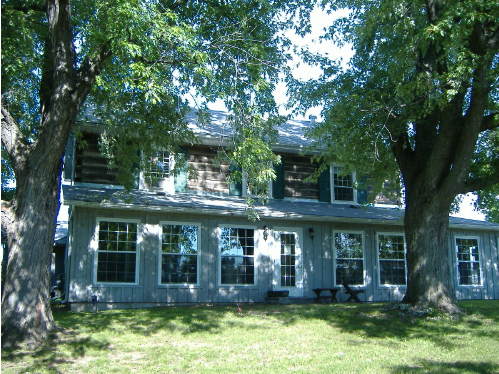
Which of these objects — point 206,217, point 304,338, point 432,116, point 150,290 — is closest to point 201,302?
point 150,290

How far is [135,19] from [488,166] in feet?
30.5

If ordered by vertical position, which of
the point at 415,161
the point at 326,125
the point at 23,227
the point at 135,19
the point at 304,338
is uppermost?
the point at 135,19

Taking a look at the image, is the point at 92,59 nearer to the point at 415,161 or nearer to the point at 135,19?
the point at 135,19

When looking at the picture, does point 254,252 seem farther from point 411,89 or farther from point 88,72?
point 88,72

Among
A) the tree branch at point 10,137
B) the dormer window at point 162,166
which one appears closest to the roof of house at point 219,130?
the dormer window at point 162,166

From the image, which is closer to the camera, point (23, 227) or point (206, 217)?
point (23, 227)

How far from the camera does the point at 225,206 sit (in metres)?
14.7

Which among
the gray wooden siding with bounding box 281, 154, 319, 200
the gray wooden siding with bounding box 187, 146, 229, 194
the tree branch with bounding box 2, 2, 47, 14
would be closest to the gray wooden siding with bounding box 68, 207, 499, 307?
the gray wooden siding with bounding box 281, 154, 319, 200

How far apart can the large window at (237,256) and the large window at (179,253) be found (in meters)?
0.86

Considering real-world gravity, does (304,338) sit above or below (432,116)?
below

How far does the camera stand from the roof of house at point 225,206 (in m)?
13.1

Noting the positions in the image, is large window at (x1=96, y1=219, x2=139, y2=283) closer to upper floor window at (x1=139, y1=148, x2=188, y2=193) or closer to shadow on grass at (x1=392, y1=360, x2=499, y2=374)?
upper floor window at (x1=139, y1=148, x2=188, y2=193)

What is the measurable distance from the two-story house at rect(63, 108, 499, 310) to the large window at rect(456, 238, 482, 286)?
0.13 ft

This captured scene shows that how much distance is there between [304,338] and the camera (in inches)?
367
